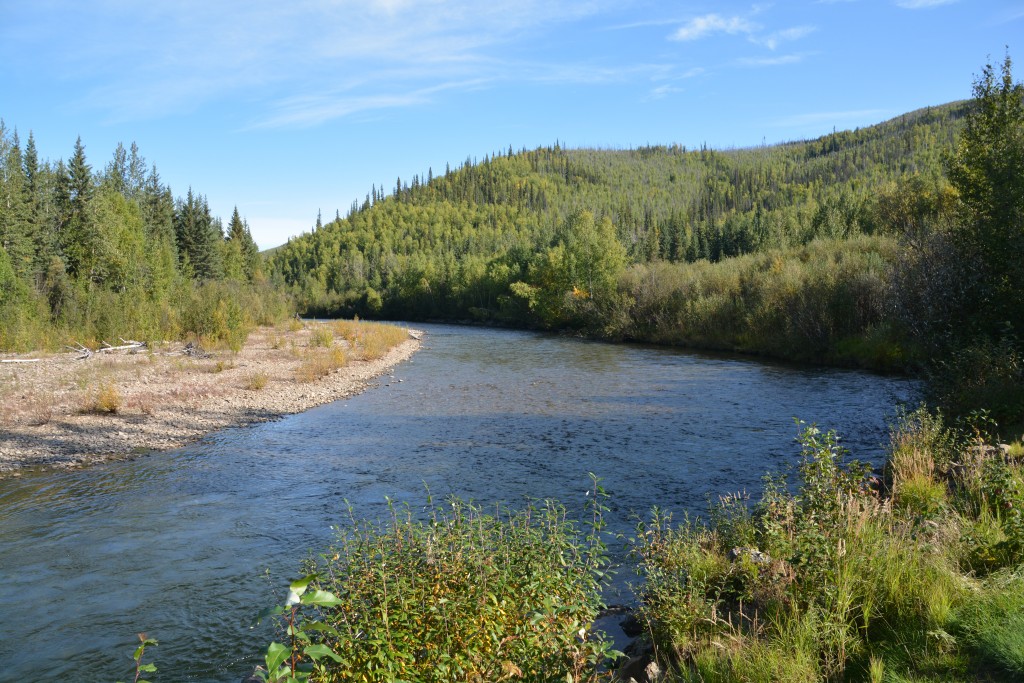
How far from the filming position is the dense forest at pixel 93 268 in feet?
114

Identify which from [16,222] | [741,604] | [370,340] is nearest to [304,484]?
[741,604]

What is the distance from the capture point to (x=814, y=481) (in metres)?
7.68

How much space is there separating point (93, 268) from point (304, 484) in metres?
43.9

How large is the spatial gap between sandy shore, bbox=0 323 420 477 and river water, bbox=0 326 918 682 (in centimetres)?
145

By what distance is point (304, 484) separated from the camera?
14.5m

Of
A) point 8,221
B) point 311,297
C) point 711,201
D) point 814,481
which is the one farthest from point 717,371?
point 711,201

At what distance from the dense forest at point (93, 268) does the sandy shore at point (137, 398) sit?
10.8 feet

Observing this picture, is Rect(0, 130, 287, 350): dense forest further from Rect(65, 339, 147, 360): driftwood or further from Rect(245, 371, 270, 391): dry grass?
Rect(245, 371, 270, 391): dry grass

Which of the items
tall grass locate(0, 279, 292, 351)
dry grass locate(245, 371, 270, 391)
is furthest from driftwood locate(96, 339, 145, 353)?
dry grass locate(245, 371, 270, 391)

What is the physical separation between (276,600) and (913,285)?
22899mm

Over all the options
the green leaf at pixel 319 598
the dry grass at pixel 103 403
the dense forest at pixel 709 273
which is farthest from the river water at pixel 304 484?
the dense forest at pixel 709 273

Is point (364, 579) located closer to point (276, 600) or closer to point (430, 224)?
point (276, 600)

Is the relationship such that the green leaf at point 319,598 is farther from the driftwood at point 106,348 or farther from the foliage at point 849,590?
the driftwood at point 106,348

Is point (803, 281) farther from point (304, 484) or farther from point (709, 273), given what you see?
point (304, 484)
